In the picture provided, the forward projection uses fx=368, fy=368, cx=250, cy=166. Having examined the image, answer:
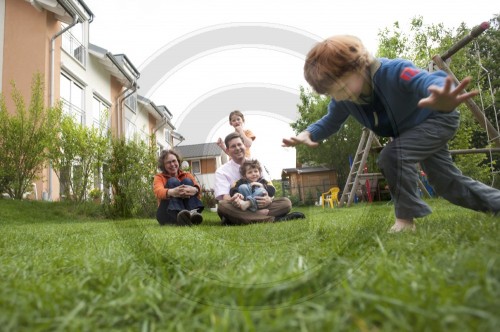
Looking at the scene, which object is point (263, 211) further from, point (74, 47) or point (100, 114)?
point (74, 47)

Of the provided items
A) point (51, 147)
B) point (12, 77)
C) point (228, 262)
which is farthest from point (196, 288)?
point (12, 77)

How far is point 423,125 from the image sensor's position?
87.5 inches

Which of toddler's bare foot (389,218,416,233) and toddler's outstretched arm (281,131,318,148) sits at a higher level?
toddler's outstretched arm (281,131,318,148)

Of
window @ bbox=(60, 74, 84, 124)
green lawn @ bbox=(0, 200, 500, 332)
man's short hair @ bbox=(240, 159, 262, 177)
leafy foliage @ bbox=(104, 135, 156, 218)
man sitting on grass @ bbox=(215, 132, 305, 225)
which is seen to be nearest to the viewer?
green lawn @ bbox=(0, 200, 500, 332)

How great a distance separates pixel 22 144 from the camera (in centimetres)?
812

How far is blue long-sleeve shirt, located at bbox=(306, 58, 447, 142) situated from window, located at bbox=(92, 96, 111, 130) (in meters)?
7.32

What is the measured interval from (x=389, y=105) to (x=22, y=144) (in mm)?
8322

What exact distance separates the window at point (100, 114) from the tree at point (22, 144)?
1.08 meters

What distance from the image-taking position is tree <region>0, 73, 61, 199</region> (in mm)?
8047

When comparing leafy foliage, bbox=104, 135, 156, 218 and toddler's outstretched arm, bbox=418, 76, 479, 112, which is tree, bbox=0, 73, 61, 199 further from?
toddler's outstretched arm, bbox=418, 76, 479, 112

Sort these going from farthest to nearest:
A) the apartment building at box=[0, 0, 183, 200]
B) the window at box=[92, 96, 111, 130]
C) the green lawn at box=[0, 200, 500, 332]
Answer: the apartment building at box=[0, 0, 183, 200], the window at box=[92, 96, 111, 130], the green lawn at box=[0, 200, 500, 332]

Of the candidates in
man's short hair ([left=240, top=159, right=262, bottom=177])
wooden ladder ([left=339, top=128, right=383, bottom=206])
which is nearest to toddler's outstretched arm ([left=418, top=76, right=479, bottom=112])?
wooden ladder ([left=339, top=128, right=383, bottom=206])

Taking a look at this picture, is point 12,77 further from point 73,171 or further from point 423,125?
point 423,125

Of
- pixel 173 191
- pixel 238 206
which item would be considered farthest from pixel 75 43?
pixel 238 206
